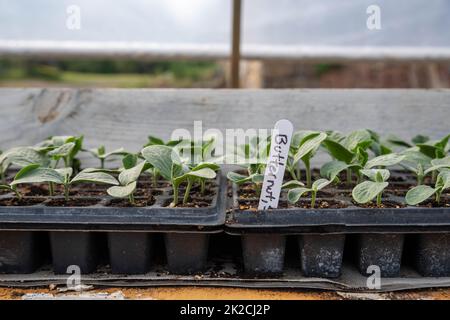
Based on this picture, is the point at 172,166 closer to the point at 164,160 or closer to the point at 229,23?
the point at 164,160

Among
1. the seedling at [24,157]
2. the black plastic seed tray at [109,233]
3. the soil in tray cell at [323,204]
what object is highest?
the seedling at [24,157]

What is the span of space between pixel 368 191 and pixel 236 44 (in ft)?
2.62

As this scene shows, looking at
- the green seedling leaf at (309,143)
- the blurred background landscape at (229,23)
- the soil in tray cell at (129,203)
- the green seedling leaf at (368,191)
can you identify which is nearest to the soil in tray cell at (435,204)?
the green seedling leaf at (368,191)

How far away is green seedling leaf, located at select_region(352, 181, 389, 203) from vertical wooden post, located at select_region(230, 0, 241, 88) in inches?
30.0

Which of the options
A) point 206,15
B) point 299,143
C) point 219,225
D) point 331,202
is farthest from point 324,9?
point 219,225

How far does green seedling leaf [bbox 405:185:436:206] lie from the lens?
0.84 m

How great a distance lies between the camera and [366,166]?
0.95 metres

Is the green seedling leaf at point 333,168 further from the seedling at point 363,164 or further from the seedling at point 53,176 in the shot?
the seedling at point 53,176

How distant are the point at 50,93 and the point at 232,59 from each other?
57 cm

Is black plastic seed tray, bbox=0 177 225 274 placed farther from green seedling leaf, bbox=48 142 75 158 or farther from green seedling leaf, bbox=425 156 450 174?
green seedling leaf, bbox=425 156 450 174

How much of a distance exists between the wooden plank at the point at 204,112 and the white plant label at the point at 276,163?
504mm

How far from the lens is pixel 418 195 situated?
854mm

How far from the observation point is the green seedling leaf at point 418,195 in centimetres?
84

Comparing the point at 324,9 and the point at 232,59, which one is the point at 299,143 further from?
the point at 324,9
